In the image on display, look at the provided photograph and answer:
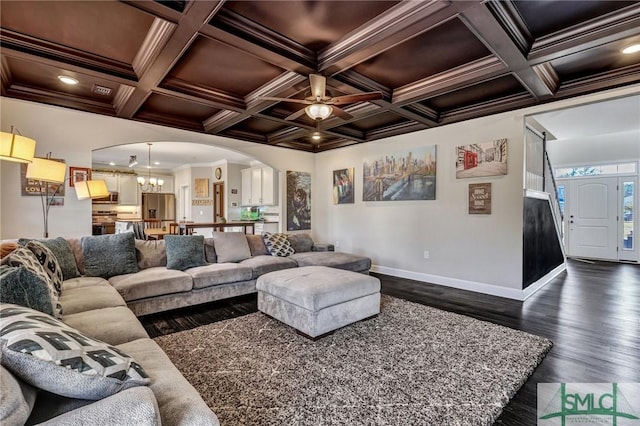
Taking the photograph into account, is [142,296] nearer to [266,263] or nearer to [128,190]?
[266,263]

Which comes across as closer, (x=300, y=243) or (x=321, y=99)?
(x=321, y=99)

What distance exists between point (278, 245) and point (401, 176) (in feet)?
8.11

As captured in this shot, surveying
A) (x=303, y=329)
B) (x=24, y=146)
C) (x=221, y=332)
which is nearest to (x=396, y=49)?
(x=303, y=329)

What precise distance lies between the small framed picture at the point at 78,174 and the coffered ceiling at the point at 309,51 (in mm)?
803

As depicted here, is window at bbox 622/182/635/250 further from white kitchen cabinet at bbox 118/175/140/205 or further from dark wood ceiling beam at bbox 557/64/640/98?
white kitchen cabinet at bbox 118/175/140/205

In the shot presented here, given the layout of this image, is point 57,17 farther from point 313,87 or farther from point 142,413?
point 142,413

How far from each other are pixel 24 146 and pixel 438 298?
4.74 meters

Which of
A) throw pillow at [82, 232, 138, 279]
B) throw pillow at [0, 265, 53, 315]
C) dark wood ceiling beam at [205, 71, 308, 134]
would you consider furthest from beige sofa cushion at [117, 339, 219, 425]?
dark wood ceiling beam at [205, 71, 308, 134]

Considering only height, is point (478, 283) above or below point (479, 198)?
below

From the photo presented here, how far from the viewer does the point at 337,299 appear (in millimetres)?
2854

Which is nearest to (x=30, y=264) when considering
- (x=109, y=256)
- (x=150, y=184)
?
(x=109, y=256)

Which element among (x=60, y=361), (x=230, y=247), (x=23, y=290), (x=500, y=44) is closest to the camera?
(x=60, y=361)

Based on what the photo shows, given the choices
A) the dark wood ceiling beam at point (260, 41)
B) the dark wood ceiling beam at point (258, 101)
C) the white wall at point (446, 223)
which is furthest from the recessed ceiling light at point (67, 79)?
the white wall at point (446, 223)

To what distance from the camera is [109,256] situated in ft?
11.0
